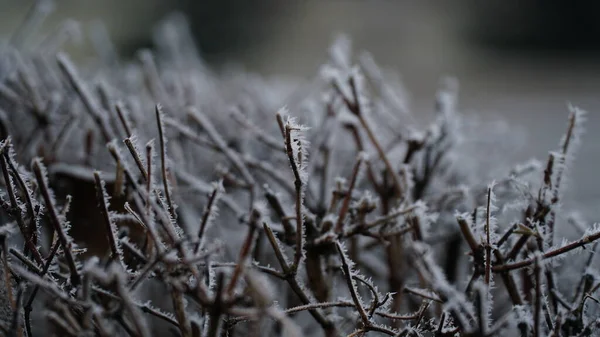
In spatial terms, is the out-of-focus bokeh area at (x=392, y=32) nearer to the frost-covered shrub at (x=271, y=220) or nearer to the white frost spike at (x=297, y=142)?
the frost-covered shrub at (x=271, y=220)

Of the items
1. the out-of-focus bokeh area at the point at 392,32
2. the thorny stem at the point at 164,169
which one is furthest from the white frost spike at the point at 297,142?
the out-of-focus bokeh area at the point at 392,32

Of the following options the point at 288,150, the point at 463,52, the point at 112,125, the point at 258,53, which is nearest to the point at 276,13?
the point at 258,53

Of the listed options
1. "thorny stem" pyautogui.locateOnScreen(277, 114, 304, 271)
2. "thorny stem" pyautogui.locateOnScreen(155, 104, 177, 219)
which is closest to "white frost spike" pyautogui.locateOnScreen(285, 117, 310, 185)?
"thorny stem" pyautogui.locateOnScreen(277, 114, 304, 271)

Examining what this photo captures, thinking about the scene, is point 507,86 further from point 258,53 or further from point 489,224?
point 489,224

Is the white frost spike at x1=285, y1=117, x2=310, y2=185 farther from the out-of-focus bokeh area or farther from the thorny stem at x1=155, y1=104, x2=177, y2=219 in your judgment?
the out-of-focus bokeh area

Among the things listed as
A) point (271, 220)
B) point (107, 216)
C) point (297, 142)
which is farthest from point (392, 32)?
point (107, 216)

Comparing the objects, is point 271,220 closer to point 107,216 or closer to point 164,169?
point 164,169

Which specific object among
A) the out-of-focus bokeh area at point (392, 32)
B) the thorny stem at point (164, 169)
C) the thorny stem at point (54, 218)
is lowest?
the thorny stem at point (54, 218)
